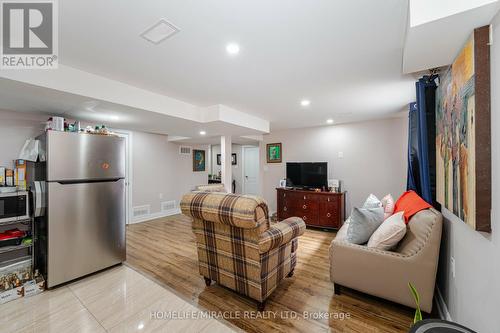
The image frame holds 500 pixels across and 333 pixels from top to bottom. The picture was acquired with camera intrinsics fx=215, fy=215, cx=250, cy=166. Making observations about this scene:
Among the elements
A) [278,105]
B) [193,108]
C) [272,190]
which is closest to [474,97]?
[278,105]

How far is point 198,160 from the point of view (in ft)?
21.7

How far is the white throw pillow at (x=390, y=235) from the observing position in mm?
1927

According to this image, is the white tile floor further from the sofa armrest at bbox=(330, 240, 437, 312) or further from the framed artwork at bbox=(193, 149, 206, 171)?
the framed artwork at bbox=(193, 149, 206, 171)

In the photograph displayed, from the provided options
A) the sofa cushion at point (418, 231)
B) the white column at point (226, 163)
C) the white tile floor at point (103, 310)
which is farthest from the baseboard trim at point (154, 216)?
the sofa cushion at point (418, 231)

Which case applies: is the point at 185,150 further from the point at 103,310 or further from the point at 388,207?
the point at 388,207

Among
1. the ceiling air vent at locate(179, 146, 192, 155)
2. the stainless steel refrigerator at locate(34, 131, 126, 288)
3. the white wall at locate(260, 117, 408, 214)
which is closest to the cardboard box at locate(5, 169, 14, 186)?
the stainless steel refrigerator at locate(34, 131, 126, 288)

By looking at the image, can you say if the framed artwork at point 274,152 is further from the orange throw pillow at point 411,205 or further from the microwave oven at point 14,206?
the microwave oven at point 14,206

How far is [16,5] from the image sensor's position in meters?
1.33

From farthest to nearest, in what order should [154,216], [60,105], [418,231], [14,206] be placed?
[154,216], [60,105], [14,206], [418,231]

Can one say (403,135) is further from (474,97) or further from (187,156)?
(187,156)

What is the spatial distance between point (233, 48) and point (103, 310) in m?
2.62

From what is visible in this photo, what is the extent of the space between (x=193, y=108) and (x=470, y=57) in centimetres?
303

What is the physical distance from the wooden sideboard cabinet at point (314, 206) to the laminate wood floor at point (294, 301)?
1.06 m

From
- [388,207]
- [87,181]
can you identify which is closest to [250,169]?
[388,207]
